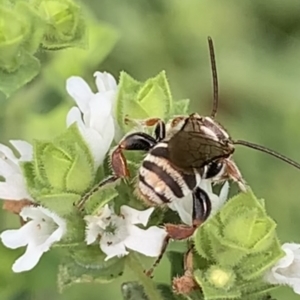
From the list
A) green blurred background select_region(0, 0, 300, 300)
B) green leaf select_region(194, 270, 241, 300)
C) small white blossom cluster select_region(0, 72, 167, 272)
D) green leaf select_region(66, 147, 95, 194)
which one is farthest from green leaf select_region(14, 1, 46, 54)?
green blurred background select_region(0, 0, 300, 300)

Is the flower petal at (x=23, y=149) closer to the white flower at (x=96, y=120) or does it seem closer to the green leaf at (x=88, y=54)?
the white flower at (x=96, y=120)

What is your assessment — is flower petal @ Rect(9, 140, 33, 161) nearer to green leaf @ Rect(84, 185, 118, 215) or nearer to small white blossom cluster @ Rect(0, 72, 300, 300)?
small white blossom cluster @ Rect(0, 72, 300, 300)

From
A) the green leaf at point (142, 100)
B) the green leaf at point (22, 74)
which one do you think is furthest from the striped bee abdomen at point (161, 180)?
the green leaf at point (22, 74)

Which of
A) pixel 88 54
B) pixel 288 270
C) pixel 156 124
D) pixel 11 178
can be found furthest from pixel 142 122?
pixel 88 54

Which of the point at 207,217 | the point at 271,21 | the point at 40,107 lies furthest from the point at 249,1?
the point at 207,217

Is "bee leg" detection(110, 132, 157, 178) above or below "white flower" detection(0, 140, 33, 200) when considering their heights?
above

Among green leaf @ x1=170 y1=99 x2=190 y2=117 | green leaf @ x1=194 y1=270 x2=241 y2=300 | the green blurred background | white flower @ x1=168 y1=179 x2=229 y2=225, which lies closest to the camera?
green leaf @ x1=194 y1=270 x2=241 y2=300

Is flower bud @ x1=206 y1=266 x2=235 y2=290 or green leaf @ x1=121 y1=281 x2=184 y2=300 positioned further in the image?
green leaf @ x1=121 y1=281 x2=184 y2=300
